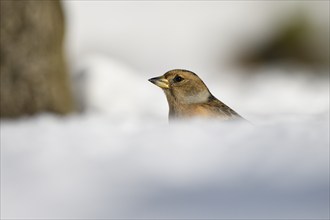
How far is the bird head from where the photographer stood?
3711 mm

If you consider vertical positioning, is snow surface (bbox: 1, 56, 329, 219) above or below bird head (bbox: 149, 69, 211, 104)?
below

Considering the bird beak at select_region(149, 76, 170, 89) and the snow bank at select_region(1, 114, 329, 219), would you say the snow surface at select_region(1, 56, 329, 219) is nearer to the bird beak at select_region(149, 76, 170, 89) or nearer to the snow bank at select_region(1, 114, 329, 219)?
the snow bank at select_region(1, 114, 329, 219)

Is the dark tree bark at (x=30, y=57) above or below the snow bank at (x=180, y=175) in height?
above

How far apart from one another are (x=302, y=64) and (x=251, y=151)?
1269cm

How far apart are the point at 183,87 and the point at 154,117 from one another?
1905 millimetres

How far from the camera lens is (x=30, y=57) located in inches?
275

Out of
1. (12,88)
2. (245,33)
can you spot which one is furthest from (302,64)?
(12,88)

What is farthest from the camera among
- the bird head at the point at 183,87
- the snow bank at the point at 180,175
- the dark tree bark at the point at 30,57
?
the dark tree bark at the point at 30,57

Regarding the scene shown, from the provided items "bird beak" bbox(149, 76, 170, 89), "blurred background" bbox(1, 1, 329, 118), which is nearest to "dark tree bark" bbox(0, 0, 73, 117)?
"blurred background" bbox(1, 1, 329, 118)

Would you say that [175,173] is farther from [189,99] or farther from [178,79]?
[178,79]

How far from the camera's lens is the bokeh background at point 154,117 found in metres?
2.14

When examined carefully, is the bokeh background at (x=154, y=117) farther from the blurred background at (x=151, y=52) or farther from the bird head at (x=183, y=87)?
the bird head at (x=183, y=87)

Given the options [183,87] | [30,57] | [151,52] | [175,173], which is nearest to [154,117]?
[30,57]

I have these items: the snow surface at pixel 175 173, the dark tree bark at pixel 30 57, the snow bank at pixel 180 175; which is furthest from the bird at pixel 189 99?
the dark tree bark at pixel 30 57
